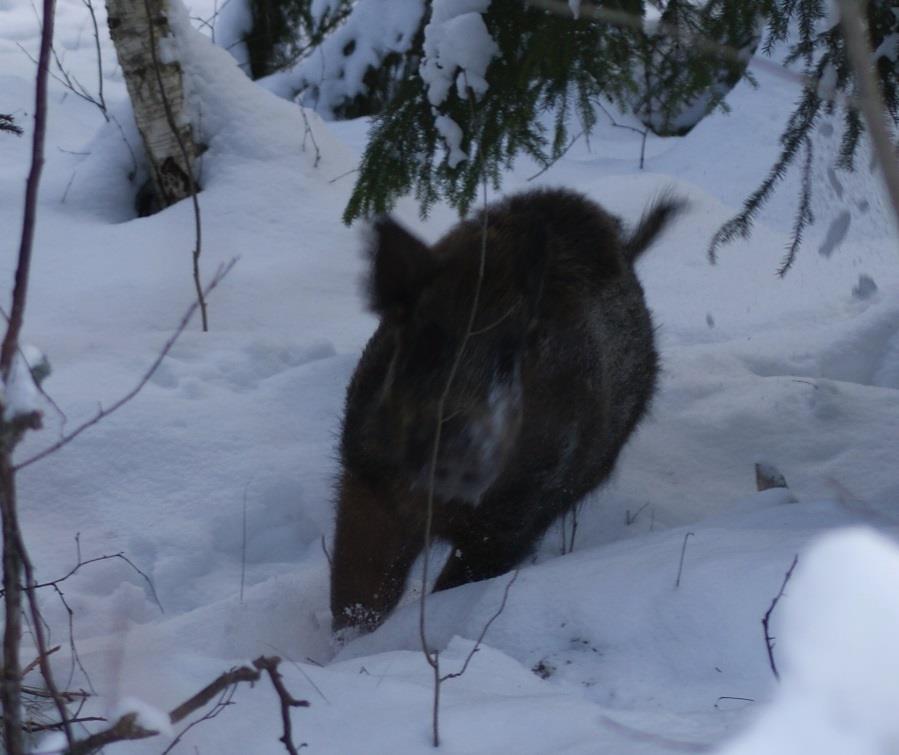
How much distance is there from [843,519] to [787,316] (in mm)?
3519

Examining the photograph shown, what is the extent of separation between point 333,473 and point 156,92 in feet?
8.48

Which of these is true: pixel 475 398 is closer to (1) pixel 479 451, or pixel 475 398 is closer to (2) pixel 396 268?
(1) pixel 479 451

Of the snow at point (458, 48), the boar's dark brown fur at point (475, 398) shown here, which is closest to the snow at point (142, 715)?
the boar's dark brown fur at point (475, 398)

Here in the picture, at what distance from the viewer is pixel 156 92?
17.2 feet

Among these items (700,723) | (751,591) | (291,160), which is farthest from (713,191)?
(700,723)

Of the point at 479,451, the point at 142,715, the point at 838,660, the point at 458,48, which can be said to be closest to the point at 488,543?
the point at 479,451

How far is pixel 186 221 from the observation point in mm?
5238

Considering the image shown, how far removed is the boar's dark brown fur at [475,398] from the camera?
8.59 ft

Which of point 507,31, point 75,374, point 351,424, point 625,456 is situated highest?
point 507,31

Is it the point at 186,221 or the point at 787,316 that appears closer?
the point at 186,221

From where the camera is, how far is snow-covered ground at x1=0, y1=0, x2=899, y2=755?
1803 millimetres

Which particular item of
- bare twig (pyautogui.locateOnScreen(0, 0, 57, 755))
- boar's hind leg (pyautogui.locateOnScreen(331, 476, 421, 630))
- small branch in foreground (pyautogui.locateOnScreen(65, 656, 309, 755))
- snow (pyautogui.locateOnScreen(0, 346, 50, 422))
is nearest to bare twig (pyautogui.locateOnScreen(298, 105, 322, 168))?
boar's hind leg (pyautogui.locateOnScreen(331, 476, 421, 630))

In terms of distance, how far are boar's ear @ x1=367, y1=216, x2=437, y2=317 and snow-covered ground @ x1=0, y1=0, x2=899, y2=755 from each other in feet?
0.60

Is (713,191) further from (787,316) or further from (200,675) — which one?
(200,675)
